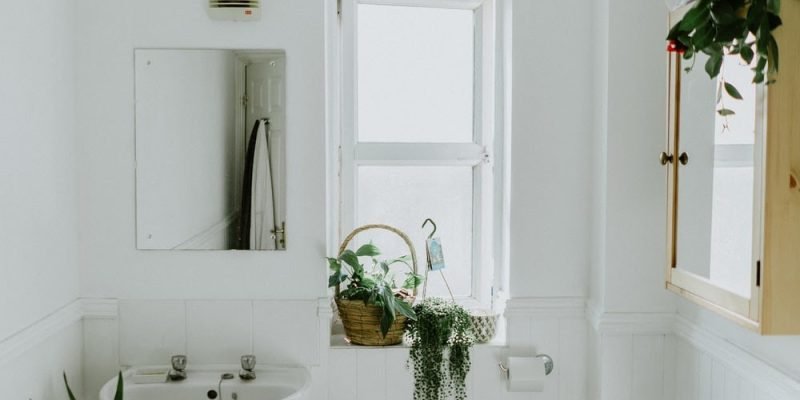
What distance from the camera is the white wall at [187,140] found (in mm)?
2053

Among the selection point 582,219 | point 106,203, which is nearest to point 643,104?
point 582,219

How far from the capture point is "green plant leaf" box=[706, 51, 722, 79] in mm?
1359

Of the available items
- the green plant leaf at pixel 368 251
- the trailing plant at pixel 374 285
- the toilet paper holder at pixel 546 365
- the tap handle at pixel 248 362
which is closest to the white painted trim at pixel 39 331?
the tap handle at pixel 248 362

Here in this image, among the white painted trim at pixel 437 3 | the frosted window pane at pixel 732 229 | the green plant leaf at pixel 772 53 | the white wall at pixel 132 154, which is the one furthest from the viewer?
the white painted trim at pixel 437 3

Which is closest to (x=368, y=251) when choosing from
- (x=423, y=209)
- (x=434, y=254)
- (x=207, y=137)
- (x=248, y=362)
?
(x=434, y=254)

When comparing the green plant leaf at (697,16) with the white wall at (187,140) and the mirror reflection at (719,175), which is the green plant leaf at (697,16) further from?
the white wall at (187,140)

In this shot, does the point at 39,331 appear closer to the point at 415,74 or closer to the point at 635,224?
the point at 415,74

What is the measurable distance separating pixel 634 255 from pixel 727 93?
0.71m

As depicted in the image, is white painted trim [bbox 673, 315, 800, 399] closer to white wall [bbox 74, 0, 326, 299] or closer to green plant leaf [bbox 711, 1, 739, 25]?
green plant leaf [bbox 711, 1, 739, 25]

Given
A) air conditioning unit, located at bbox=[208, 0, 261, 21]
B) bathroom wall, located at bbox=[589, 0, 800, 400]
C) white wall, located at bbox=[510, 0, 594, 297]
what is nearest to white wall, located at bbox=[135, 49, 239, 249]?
air conditioning unit, located at bbox=[208, 0, 261, 21]

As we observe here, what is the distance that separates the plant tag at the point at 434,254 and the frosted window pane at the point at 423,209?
0.18 meters

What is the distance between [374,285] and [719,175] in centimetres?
104

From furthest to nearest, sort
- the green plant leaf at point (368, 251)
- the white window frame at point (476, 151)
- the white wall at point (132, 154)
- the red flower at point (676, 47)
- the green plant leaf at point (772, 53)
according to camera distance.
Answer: the white window frame at point (476, 151)
the green plant leaf at point (368, 251)
the white wall at point (132, 154)
the red flower at point (676, 47)
the green plant leaf at point (772, 53)

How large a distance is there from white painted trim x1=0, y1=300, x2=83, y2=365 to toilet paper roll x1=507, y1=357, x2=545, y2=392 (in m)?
1.28
